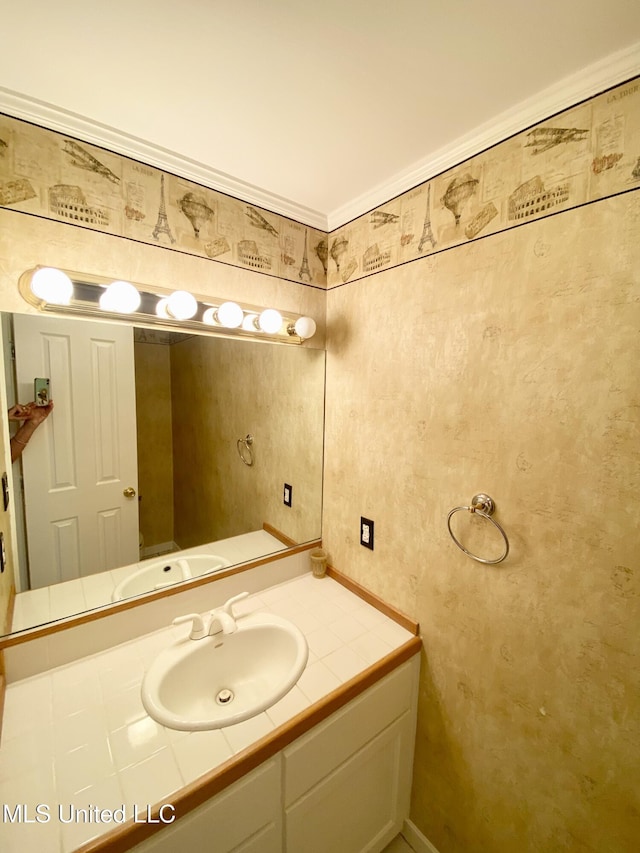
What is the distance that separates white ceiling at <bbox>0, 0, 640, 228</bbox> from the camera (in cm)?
67

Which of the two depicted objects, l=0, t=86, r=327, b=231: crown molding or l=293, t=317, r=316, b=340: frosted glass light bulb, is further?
l=293, t=317, r=316, b=340: frosted glass light bulb

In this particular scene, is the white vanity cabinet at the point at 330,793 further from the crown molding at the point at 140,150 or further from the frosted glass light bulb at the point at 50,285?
the crown molding at the point at 140,150

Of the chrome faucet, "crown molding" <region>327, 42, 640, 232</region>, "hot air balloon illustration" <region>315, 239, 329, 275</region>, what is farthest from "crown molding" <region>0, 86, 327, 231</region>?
the chrome faucet

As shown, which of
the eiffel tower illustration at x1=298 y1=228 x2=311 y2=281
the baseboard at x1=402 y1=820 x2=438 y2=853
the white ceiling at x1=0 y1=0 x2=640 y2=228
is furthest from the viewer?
the eiffel tower illustration at x1=298 y1=228 x2=311 y2=281

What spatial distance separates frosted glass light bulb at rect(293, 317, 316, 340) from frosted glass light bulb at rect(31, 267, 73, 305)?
0.74m

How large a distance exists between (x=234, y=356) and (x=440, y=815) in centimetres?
186

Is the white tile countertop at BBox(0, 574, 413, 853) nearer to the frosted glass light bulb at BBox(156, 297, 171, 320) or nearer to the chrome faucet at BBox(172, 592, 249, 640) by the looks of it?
the chrome faucet at BBox(172, 592, 249, 640)

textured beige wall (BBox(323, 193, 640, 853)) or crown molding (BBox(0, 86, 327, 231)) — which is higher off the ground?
crown molding (BBox(0, 86, 327, 231))

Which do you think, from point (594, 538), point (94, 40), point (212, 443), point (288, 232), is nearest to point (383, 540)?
point (594, 538)

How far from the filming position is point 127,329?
3.65 ft

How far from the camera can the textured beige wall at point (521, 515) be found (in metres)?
0.78

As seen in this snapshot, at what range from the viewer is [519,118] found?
89 cm

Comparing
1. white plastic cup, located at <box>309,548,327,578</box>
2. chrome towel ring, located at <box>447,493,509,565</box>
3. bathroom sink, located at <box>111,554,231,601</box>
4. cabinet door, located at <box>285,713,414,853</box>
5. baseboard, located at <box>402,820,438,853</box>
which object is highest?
Answer: chrome towel ring, located at <box>447,493,509,565</box>

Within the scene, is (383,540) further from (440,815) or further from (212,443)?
(440,815)
